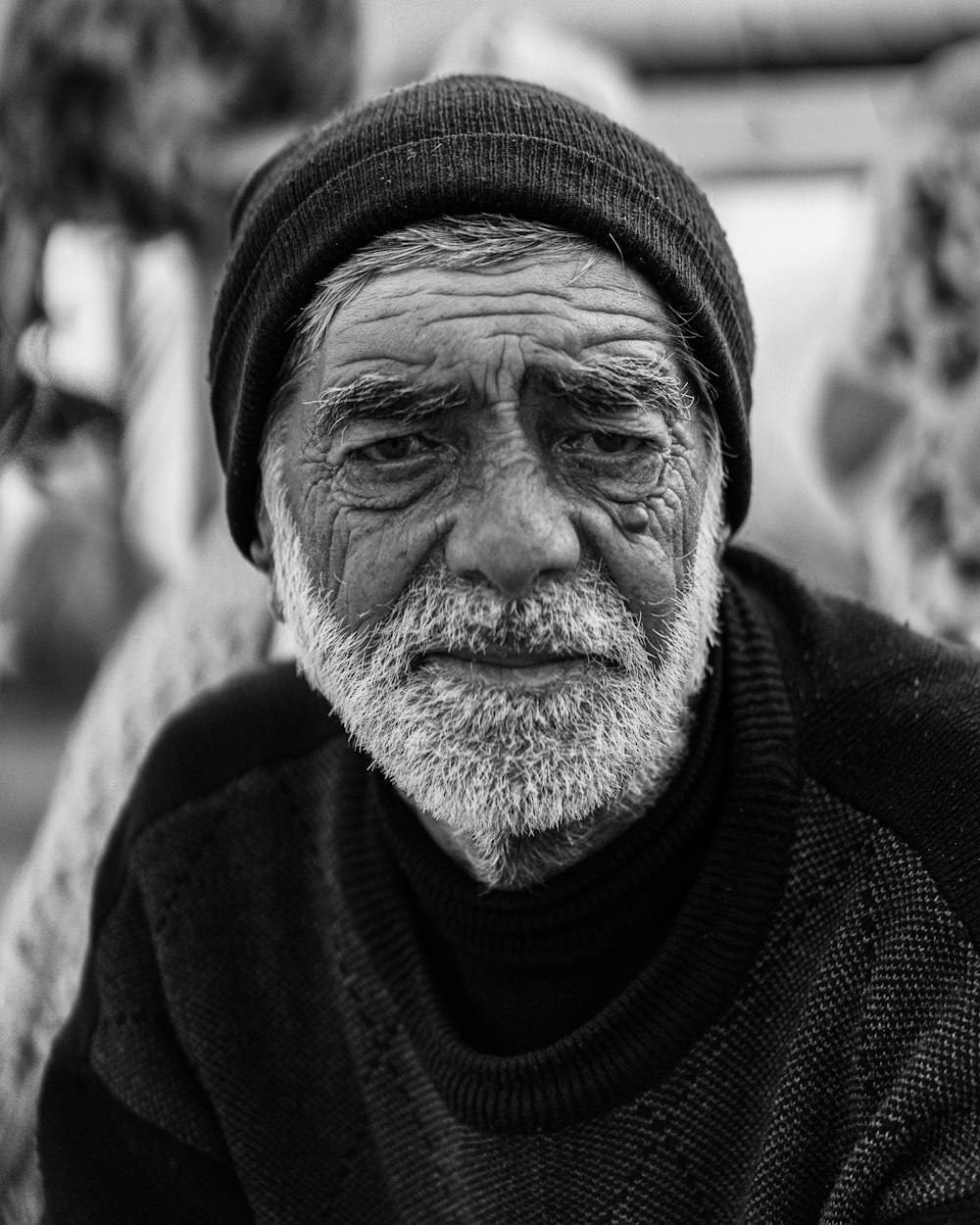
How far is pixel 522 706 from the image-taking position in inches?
63.0

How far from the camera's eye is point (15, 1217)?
2.29m

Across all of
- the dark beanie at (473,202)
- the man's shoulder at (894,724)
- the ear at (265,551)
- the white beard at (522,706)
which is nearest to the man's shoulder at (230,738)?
the ear at (265,551)

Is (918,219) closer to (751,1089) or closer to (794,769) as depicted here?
(794,769)

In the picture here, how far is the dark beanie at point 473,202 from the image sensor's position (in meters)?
1.60

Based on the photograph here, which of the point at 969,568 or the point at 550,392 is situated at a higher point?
the point at 550,392

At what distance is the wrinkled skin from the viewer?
156 cm

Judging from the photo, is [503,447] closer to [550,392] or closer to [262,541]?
[550,392]

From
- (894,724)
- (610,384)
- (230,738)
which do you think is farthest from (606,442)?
(230,738)

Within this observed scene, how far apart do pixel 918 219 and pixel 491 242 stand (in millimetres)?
1961

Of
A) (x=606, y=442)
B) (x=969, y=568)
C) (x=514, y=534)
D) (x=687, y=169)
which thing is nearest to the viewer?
(x=514, y=534)

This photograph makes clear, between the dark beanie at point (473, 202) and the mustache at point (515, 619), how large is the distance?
1.12 feet

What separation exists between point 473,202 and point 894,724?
2.53ft

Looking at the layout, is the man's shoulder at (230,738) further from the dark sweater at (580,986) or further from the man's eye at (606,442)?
the man's eye at (606,442)

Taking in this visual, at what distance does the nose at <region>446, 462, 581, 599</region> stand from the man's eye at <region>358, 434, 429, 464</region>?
108mm
